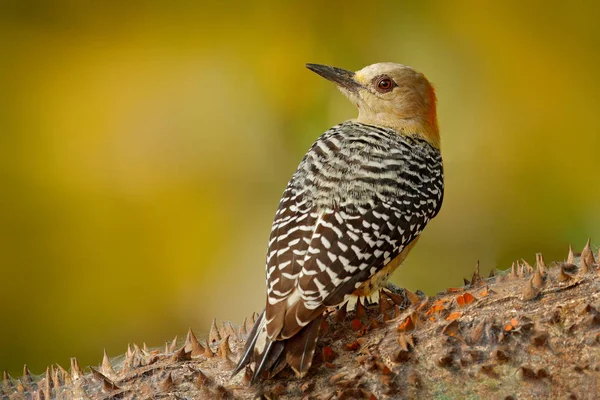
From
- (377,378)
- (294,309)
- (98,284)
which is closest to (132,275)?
(98,284)

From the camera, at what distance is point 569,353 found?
5.89 feet

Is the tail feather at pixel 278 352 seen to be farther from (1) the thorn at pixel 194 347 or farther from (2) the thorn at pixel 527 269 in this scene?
(2) the thorn at pixel 527 269

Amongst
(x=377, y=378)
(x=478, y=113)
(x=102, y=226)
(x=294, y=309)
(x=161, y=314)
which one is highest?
(x=478, y=113)

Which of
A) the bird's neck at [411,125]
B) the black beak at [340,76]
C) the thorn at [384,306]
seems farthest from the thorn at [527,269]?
the black beak at [340,76]

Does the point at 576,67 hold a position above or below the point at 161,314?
above

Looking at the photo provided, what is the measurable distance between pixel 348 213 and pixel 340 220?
0.04 meters

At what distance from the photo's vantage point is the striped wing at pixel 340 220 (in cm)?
227

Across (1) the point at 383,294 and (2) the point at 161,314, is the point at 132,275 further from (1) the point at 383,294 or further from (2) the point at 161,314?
(1) the point at 383,294

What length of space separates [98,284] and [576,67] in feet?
9.20

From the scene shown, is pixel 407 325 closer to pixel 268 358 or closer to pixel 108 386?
pixel 268 358

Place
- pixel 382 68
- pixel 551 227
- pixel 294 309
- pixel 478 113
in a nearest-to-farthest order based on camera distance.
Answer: pixel 294 309 < pixel 382 68 < pixel 551 227 < pixel 478 113

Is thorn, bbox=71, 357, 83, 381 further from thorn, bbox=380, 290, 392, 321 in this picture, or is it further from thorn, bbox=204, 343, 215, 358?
thorn, bbox=380, 290, 392, 321

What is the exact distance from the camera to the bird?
2.16 metres

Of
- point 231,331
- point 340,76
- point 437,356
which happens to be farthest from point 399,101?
point 437,356
